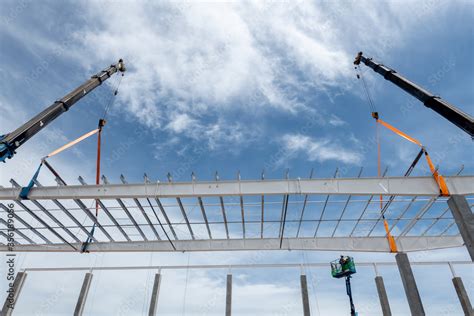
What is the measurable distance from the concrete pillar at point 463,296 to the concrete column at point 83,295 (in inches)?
1094

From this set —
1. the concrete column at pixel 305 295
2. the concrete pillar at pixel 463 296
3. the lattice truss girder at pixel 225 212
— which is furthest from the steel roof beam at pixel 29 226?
the concrete pillar at pixel 463 296

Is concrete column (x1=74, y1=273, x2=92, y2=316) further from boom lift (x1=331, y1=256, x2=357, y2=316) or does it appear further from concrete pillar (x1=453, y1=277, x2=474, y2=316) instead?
concrete pillar (x1=453, y1=277, x2=474, y2=316)

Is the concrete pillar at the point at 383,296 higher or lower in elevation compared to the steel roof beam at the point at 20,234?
lower

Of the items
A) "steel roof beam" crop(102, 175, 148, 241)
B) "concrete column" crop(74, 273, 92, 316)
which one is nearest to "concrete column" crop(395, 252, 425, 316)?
"steel roof beam" crop(102, 175, 148, 241)

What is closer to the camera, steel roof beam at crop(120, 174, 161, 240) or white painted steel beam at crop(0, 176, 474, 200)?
white painted steel beam at crop(0, 176, 474, 200)

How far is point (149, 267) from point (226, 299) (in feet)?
21.9

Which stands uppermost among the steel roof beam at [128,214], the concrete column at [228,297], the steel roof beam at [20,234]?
the steel roof beam at [128,214]

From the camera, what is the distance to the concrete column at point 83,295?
72.1 ft

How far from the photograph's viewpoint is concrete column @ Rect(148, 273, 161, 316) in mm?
21156

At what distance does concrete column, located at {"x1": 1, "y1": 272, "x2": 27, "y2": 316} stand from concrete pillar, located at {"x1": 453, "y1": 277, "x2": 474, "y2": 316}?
3363cm

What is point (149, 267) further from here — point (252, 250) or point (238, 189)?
point (238, 189)

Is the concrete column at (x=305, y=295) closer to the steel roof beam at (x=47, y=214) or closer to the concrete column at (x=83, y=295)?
the concrete column at (x=83, y=295)

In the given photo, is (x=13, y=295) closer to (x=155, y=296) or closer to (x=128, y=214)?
(x=155, y=296)

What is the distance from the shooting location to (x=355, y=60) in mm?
28656
